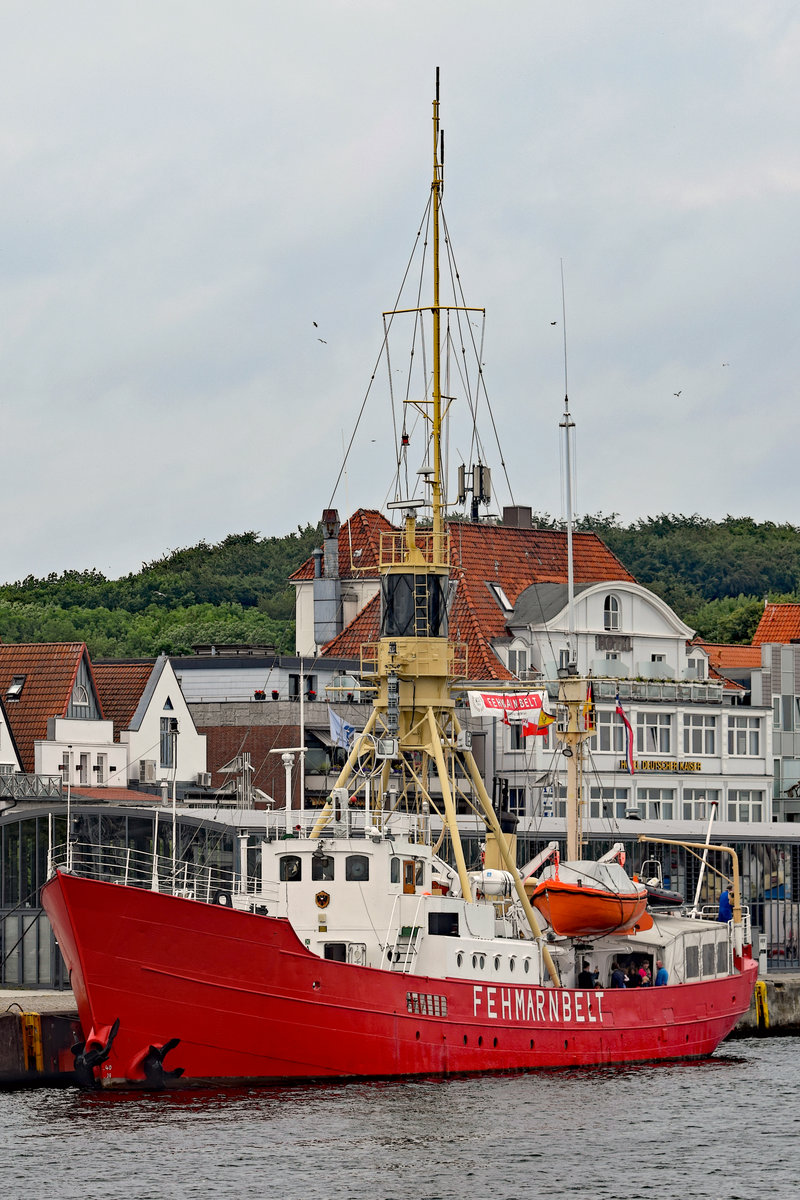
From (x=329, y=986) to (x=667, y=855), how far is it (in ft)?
109

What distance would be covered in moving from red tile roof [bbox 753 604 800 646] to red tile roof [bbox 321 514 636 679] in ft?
56.4

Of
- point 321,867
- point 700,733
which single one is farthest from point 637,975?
point 700,733

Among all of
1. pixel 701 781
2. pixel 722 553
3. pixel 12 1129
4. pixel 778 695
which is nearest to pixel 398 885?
pixel 12 1129

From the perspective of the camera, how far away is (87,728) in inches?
3123

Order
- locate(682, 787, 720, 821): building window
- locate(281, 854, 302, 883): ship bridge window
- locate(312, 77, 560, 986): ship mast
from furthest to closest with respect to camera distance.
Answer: locate(682, 787, 720, 821): building window, locate(312, 77, 560, 986): ship mast, locate(281, 854, 302, 883): ship bridge window

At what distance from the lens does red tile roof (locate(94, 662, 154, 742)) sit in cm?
8319

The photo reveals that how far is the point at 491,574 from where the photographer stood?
303ft

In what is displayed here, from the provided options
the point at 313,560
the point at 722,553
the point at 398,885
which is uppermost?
the point at 722,553

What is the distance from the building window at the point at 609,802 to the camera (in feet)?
281

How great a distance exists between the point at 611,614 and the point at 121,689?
20.1 m

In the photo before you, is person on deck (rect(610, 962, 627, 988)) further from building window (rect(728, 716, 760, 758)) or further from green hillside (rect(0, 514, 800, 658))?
green hillside (rect(0, 514, 800, 658))

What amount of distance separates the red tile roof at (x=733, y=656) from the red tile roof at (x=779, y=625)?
2.22m

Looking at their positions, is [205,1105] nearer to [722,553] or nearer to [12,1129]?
[12,1129]

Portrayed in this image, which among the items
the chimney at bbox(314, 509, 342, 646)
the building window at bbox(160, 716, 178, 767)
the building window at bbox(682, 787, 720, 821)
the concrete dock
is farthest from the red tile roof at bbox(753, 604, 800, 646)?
the concrete dock
